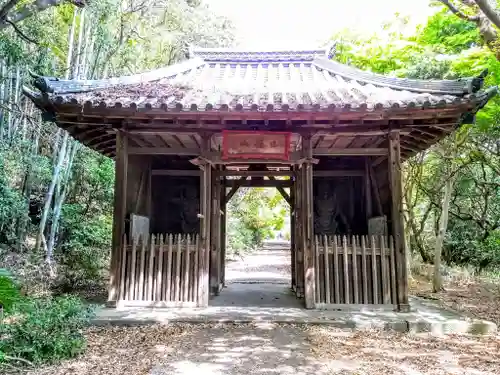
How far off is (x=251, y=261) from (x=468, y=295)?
32.9ft

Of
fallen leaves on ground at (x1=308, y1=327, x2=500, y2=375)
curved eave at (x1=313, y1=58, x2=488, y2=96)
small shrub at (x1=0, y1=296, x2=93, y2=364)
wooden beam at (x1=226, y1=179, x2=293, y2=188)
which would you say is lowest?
fallen leaves on ground at (x1=308, y1=327, x2=500, y2=375)

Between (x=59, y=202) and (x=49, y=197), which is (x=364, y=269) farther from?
(x=59, y=202)

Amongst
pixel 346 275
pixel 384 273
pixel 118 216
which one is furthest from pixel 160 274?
pixel 384 273

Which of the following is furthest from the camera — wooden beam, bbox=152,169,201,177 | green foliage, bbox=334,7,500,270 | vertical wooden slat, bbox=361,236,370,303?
green foliage, bbox=334,7,500,270

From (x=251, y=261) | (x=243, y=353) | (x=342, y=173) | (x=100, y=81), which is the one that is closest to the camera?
(x=243, y=353)

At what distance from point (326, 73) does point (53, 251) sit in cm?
667

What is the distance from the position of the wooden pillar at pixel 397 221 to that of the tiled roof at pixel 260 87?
81cm

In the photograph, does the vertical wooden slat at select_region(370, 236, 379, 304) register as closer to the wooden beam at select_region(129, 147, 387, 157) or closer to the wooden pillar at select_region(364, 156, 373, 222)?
the wooden beam at select_region(129, 147, 387, 157)

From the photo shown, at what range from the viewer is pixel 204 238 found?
5.93 metres

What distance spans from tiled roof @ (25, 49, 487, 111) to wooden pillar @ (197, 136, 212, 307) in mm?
997

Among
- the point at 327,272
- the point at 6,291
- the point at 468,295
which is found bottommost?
the point at 468,295

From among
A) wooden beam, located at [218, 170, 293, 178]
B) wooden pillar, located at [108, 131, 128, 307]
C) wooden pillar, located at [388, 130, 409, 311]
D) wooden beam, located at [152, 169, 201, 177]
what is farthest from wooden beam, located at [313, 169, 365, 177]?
wooden pillar, located at [108, 131, 128, 307]

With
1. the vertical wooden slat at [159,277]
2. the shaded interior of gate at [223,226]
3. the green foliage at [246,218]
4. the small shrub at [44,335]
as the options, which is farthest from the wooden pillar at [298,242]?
the green foliage at [246,218]

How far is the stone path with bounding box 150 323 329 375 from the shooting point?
360cm
